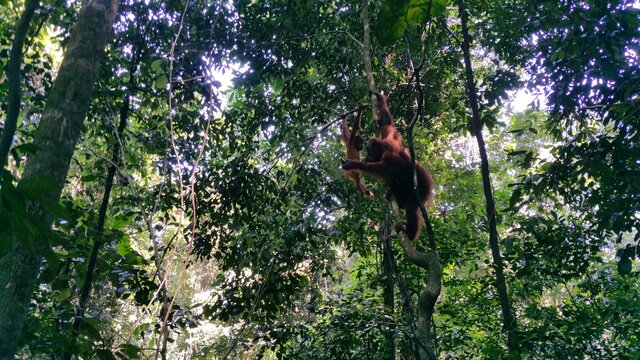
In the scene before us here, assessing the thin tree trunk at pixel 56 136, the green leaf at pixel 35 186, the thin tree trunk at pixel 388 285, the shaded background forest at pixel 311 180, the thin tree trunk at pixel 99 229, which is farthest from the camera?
the thin tree trunk at pixel 388 285

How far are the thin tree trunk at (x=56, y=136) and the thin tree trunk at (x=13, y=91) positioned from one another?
193 mm

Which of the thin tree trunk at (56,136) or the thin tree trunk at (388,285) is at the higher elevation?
the thin tree trunk at (388,285)

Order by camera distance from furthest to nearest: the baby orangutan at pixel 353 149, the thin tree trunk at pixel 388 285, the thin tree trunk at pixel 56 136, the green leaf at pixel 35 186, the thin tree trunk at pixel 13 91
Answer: the baby orangutan at pixel 353 149
the thin tree trunk at pixel 388 285
the thin tree trunk at pixel 56 136
the thin tree trunk at pixel 13 91
the green leaf at pixel 35 186

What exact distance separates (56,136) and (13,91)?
1.89ft

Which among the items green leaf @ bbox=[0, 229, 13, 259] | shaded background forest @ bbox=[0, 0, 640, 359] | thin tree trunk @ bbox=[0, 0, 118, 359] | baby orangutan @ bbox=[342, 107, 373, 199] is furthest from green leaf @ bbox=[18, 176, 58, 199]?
baby orangutan @ bbox=[342, 107, 373, 199]

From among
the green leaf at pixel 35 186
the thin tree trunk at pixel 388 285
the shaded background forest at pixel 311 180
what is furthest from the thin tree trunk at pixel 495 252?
the green leaf at pixel 35 186

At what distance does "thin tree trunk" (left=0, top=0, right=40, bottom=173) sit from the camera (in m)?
1.01

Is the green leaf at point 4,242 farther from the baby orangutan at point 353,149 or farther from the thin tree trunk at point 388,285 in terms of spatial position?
the baby orangutan at point 353,149

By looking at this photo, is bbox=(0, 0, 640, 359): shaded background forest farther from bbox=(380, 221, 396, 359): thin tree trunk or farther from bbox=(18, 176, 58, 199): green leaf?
bbox=(18, 176, 58, 199): green leaf

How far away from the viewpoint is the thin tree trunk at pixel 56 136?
A: 146 cm

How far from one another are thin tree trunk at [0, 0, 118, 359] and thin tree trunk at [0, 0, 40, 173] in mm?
193

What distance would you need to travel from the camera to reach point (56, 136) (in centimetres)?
166

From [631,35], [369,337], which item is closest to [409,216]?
[369,337]

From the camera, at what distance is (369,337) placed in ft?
12.9
